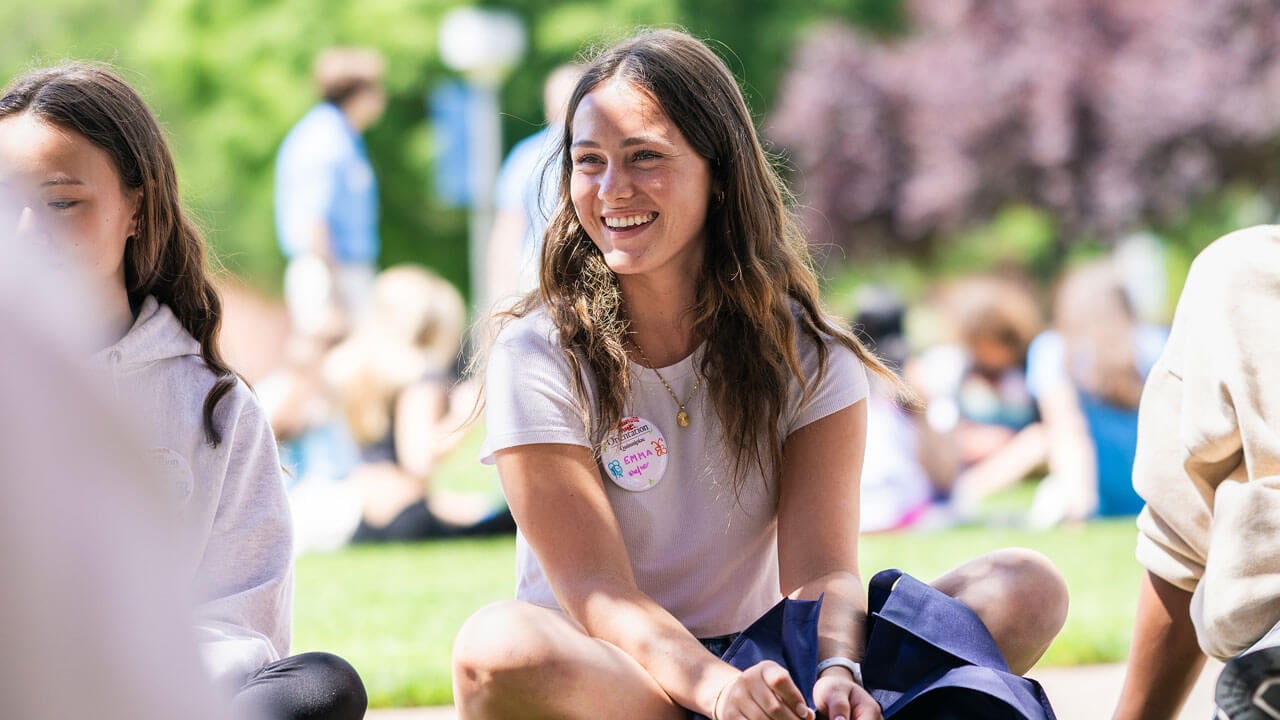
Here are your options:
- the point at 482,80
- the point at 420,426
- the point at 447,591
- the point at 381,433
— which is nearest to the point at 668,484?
the point at 447,591

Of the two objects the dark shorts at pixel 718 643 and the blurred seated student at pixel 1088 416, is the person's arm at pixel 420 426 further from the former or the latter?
the dark shorts at pixel 718 643

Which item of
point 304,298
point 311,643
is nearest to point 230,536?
point 311,643

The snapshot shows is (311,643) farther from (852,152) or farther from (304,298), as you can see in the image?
(852,152)

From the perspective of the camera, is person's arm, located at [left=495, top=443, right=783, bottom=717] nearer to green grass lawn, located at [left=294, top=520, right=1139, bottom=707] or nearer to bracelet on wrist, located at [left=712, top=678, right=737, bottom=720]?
bracelet on wrist, located at [left=712, top=678, right=737, bottom=720]

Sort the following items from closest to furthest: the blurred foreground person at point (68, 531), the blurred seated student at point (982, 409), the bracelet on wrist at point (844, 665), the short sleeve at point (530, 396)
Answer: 1. the blurred foreground person at point (68, 531)
2. the bracelet on wrist at point (844, 665)
3. the short sleeve at point (530, 396)
4. the blurred seated student at point (982, 409)

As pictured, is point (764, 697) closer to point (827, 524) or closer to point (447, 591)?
point (827, 524)

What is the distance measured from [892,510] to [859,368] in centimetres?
546

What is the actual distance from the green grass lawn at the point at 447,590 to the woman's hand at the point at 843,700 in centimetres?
183

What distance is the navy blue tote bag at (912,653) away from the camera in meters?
2.10

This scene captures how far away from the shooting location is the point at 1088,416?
8.33 meters

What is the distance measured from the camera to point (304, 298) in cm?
732

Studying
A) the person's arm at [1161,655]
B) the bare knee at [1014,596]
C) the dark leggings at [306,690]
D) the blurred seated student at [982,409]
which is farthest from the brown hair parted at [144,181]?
the blurred seated student at [982,409]

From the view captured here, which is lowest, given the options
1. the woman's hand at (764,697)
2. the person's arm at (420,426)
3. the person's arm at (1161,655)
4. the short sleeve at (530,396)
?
the person's arm at (420,426)

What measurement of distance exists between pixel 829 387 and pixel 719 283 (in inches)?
11.0
